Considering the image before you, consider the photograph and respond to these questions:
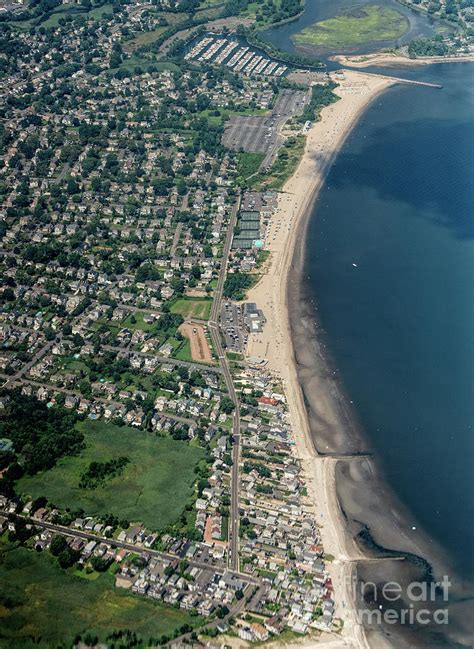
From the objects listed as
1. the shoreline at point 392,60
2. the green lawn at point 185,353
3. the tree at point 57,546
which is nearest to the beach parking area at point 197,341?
the green lawn at point 185,353

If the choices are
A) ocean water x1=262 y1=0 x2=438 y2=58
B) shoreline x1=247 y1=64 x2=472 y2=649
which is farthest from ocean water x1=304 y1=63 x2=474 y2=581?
ocean water x1=262 y1=0 x2=438 y2=58

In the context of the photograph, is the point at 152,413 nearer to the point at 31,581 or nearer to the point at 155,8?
the point at 31,581

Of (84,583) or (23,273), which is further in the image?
(23,273)

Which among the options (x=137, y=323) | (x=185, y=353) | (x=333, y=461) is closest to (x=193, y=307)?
(x=137, y=323)

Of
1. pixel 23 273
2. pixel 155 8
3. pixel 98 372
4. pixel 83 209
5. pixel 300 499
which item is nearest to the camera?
pixel 300 499

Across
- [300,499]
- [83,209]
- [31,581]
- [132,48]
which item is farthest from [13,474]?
[132,48]

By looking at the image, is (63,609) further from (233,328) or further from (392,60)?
(392,60)

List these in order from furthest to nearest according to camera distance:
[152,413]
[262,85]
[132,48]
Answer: [132,48] < [262,85] < [152,413]
